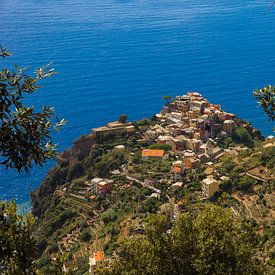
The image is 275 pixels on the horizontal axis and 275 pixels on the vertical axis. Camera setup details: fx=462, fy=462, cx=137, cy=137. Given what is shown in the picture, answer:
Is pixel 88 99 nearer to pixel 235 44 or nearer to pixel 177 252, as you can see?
pixel 235 44

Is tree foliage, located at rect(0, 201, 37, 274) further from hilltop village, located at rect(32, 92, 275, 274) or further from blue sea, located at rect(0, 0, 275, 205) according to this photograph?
blue sea, located at rect(0, 0, 275, 205)

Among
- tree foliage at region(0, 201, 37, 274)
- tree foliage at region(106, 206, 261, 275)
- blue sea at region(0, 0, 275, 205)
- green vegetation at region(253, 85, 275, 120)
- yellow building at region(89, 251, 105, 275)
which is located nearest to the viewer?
tree foliage at region(0, 201, 37, 274)

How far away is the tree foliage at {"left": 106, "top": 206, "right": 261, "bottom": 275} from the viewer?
550 cm

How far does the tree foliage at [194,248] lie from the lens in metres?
5.50

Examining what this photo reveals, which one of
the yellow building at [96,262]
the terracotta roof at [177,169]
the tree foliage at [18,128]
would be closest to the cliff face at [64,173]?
the terracotta roof at [177,169]

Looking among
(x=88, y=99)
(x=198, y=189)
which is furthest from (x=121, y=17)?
(x=198, y=189)

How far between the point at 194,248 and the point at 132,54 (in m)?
50.3

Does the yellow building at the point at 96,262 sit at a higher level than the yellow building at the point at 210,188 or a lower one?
lower

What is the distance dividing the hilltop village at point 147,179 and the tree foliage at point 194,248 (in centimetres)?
849

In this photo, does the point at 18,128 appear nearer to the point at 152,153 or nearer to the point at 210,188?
the point at 210,188

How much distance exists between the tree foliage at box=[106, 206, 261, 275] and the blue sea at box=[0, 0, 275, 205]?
22290 millimetres

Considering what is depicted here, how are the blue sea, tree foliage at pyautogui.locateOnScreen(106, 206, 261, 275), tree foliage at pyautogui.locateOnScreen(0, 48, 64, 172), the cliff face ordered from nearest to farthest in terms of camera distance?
tree foliage at pyautogui.locateOnScreen(0, 48, 64, 172), tree foliage at pyautogui.locateOnScreen(106, 206, 261, 275), the cliff face, the blue sea

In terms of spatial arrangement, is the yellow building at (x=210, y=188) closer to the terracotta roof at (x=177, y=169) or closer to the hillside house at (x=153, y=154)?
the terracotta roof at (x=177, y=169)

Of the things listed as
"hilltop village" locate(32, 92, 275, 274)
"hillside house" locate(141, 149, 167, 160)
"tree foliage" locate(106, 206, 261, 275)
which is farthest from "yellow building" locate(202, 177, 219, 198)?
"tree foliage" locate(106, 206, 261, 275)
